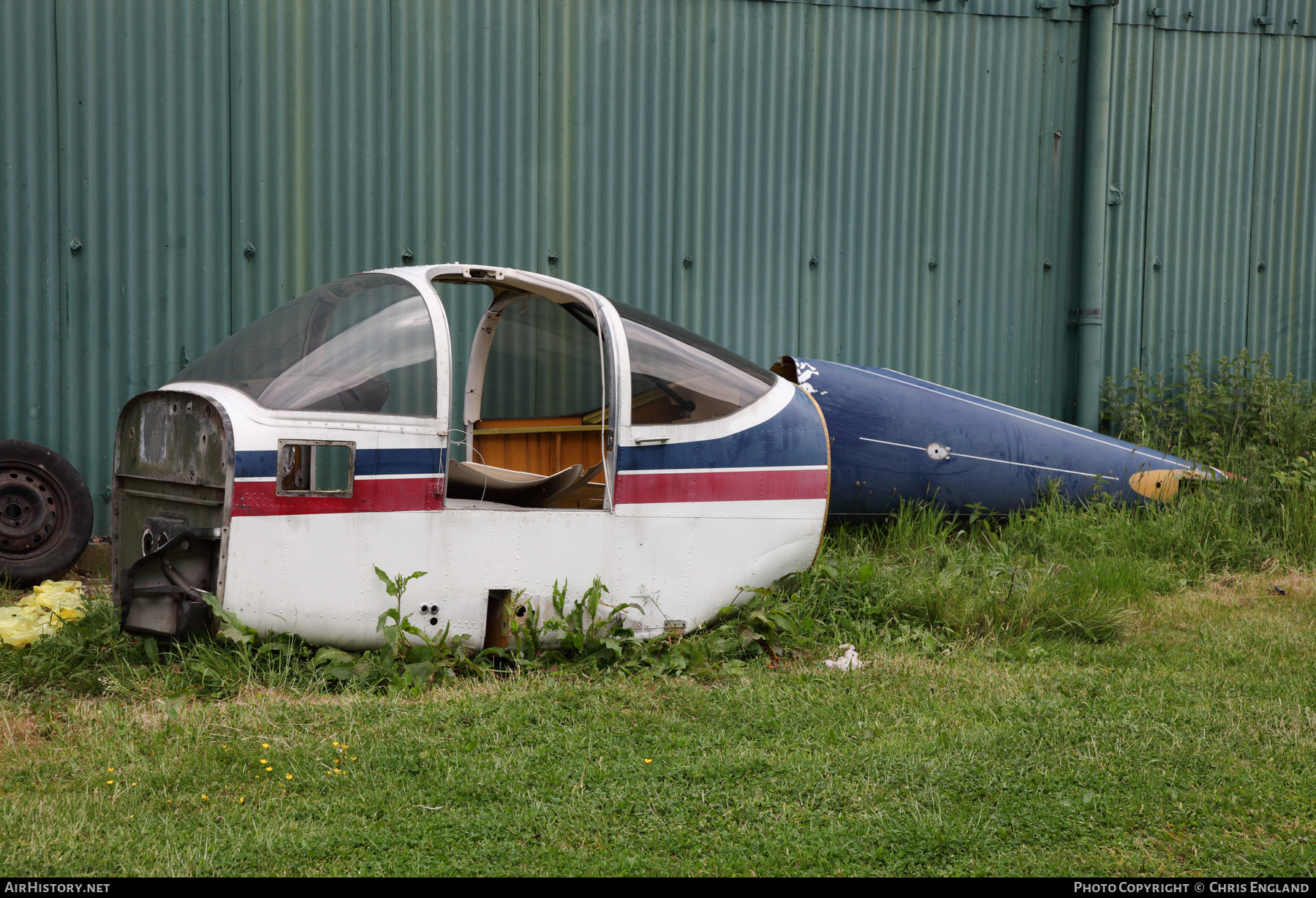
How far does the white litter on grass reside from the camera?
4684 millimetres

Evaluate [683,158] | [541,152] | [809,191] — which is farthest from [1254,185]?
[541,152]

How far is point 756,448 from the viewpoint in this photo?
16.4 feet

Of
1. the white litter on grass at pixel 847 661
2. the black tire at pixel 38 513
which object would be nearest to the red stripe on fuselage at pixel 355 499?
the white litter on grass at pixel 847 661

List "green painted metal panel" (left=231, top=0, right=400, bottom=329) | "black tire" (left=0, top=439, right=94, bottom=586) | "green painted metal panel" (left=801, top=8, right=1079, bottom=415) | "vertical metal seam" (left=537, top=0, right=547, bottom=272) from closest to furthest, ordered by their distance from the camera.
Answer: "black tire" (left=0, top=439, right=94, bottom=586)
"green painted metal panel" (left=231, top=0, right=400, bottom=329)
"vertical metal seam" (left=537, top=0, right=547, bottom=272)
"green painted metal panel" (left=801, top=8, right=1079, bottom=415)

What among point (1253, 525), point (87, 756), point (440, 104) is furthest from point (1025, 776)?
point (440, 104)

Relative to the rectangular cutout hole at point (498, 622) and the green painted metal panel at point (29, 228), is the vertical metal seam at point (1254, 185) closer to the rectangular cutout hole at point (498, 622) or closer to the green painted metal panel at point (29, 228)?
the rectangular cutout hole at point (498, 622)

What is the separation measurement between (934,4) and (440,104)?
403 centimetres

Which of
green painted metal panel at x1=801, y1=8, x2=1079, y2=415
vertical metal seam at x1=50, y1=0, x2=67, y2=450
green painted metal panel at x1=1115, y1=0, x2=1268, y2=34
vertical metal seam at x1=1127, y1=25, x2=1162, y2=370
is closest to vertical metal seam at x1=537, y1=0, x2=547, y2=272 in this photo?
green painted metal panel at x1=801, y1=8, x2=1079, y2=415

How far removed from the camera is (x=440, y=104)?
705 cm

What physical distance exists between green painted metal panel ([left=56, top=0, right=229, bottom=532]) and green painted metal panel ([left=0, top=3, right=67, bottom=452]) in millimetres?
77

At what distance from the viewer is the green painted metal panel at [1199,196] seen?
857 centimetres

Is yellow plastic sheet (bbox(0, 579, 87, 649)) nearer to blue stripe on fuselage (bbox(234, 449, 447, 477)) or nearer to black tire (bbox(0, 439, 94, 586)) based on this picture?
black tire (bbox(0, 439, 94, 586))

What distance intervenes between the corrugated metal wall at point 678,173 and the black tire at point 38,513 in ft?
2.64
